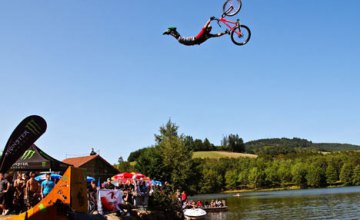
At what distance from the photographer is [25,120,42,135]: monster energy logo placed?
11.5 meters

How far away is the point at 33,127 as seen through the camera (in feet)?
38.0

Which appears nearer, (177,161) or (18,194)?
(18,194)

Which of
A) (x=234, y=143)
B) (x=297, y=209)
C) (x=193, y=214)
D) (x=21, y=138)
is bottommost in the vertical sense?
(x=297, y=209)

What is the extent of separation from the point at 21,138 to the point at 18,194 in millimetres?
4222

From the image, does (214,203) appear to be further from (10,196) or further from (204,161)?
(204,161)

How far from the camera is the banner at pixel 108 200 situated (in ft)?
59.7

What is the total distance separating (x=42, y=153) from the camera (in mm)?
19281

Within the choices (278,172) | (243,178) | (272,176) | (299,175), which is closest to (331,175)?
(299,175)

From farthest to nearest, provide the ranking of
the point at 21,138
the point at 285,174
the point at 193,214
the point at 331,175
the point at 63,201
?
the point at 285,174, the point at 331,175, the point at 193,214, the point at 21,138, the point at 63,201

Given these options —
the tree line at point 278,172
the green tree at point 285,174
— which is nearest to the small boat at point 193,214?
the tree line at point 278,172

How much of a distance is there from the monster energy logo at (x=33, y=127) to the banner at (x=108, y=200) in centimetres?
719

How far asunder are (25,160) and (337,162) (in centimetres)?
10388

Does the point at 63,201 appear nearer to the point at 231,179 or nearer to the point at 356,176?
the point at 356,176

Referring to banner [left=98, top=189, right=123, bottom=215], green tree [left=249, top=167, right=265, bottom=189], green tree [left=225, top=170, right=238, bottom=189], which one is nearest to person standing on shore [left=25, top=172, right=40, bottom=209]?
banner [left=98, top=189, right=123, bottom=215]
